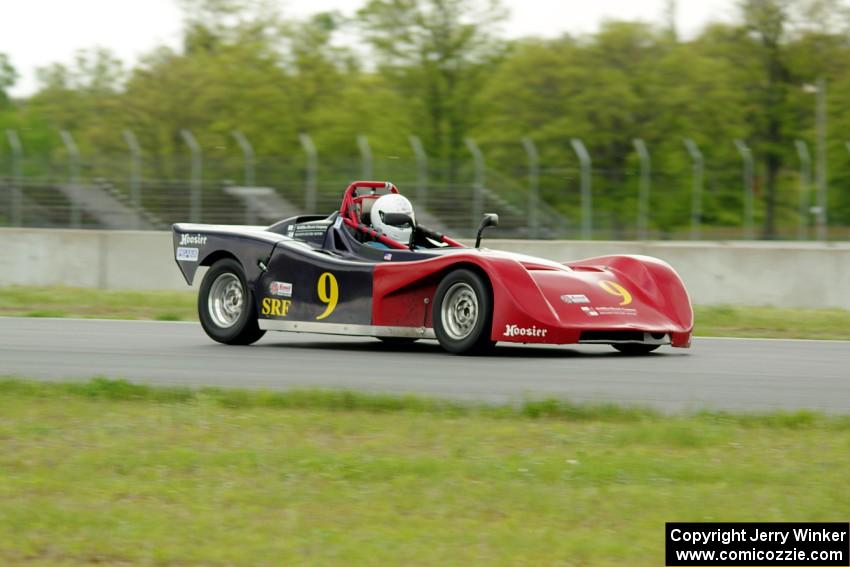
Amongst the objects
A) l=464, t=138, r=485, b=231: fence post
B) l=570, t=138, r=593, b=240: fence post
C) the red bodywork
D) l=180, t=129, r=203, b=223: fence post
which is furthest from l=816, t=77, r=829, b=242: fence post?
the red bodywork

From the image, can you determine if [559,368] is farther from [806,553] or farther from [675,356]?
[806,553]

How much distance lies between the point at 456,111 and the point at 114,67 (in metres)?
14.9

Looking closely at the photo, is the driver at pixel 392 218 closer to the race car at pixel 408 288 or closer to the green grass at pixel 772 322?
the race car at pixel 408 288

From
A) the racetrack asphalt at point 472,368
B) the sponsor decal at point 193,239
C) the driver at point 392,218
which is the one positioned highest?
the driver at point 392,218

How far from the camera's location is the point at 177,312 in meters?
16.6

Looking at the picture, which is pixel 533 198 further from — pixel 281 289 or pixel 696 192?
pixel 281 289

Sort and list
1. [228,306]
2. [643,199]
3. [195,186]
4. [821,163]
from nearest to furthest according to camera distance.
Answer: [228,306] < [195,186] < [643,199] < [821,163]

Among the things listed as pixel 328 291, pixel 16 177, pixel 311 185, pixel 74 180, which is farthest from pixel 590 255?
pixel 16 177

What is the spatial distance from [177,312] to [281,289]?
17.4ft

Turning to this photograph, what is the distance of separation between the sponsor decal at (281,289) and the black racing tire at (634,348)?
2716 millimetres

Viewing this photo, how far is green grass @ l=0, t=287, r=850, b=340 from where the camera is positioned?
48.5ft

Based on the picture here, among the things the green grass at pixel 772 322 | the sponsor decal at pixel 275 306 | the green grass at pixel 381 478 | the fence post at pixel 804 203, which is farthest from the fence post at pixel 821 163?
the green grass at pixel 381 478

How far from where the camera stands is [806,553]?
444 centimetres
